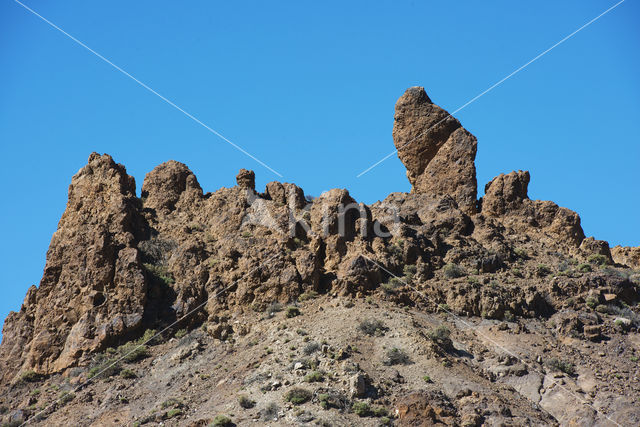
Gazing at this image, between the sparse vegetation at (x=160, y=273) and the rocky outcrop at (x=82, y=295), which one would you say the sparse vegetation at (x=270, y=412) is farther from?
the sparse vegetation at (x=160, y=273)

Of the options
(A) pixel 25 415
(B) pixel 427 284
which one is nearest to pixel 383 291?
(B) pixel 427 284

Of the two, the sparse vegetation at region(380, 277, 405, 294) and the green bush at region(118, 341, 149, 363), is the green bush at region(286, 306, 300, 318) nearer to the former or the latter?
the sparse vegetation at region(380, 277, 405, 294)

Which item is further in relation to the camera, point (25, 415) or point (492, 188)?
point (492, 188)

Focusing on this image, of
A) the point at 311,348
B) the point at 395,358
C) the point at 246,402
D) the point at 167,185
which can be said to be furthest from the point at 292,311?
the point at 167,185

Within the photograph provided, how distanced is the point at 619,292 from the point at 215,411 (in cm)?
2683

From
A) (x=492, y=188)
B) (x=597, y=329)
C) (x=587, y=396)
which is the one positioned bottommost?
(x=587, y=396)

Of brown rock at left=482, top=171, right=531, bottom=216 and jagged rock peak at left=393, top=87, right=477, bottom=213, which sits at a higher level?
jagged rock peak at left=393, top=87, right=477, bottom=213

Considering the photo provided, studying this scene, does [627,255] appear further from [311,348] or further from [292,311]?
[311,348]

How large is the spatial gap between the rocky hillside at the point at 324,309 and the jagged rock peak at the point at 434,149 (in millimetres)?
167

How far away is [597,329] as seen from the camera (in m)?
54.0

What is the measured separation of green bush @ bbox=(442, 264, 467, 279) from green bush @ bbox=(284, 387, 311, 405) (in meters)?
15.7

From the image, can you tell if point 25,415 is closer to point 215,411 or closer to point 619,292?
point 215,411

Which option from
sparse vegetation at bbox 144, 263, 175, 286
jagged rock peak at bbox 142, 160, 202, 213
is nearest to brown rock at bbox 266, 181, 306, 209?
jagged rock peak at bbox 142, 160, 202, 213

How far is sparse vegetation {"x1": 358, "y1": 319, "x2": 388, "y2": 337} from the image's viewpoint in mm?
52469
